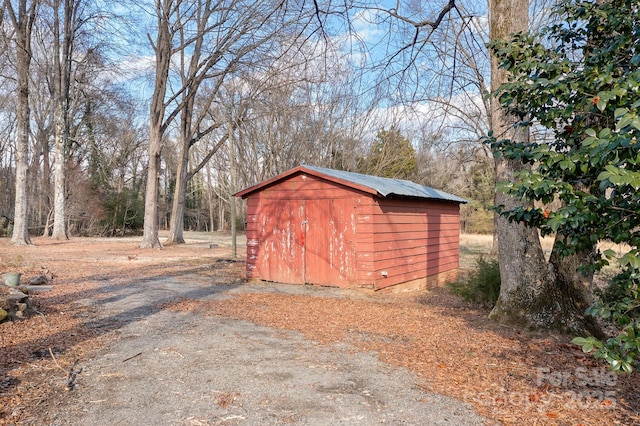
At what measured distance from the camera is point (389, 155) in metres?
27.3

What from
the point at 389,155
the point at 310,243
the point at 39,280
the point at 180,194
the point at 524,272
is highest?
the point at 389,155

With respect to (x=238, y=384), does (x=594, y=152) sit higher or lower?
higher

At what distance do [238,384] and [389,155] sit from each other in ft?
79.7

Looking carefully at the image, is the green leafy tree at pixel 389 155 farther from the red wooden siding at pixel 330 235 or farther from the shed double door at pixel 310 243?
the shed double door at pixel 310 243

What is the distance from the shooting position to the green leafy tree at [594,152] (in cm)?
223

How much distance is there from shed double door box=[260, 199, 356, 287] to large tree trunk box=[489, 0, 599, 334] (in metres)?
4.03

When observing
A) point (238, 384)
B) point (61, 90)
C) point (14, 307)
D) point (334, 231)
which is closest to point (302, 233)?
point (334, 231)

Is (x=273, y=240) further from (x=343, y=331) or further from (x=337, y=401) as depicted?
(x=337, y=401)

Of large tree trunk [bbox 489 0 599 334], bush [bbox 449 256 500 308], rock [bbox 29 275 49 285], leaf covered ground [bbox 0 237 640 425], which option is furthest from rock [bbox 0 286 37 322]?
bush [bbox 449 256 500 308]

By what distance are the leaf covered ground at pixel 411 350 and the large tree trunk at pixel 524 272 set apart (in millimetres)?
277

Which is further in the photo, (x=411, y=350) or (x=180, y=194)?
(x=180, y=194)

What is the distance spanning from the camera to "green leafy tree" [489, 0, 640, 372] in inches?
87.8

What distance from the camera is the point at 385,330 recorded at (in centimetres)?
622

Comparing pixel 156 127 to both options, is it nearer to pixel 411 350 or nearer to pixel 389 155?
pixel 389 155
